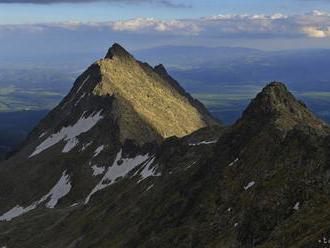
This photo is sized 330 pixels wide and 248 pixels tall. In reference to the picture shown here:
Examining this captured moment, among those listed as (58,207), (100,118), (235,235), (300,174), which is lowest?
(58,207)

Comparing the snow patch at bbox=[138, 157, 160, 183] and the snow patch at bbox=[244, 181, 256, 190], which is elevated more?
the snow patch at bbox=[244, 181, 256, 190]

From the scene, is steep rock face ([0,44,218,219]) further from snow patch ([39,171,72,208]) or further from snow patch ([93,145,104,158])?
snow patch ([39,171,72,208])

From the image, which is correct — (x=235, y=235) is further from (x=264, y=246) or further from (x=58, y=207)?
(x=58, y=207)

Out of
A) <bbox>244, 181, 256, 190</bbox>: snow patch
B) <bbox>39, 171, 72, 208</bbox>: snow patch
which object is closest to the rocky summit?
<bbox>244, 181, 256, 190</bbox>: snow patch

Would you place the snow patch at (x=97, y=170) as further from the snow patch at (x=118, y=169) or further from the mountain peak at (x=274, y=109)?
the mountain peak at (x=274, y=109)

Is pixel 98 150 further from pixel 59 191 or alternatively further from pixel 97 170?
pixel 59 191

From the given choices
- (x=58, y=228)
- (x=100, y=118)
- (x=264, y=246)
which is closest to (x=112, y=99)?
(x=100, y=118)

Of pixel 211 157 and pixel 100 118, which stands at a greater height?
pixel 211 157

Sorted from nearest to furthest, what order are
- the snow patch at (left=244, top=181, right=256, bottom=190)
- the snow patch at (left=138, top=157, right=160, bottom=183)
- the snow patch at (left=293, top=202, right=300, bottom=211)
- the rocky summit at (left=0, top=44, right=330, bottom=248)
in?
the snow patch at (left=293, top=202, right=300, bottom=211) → the rocky summit at (left=0, top=44, right=330, bottom=248) → the snow patch at (left=244, top=181, right=256, bottom=190) → the snow patch at (left=138, top=157, right=160, bottom=183)
